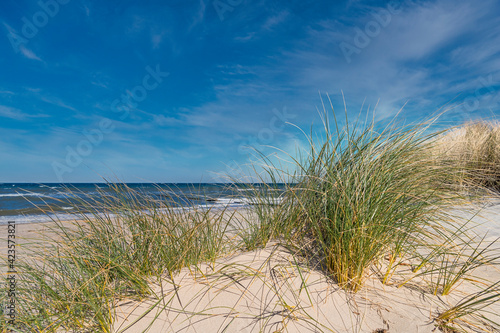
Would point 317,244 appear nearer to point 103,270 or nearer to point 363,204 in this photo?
point 363,204

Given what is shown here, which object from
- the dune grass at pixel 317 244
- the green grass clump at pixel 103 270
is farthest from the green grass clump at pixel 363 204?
the green grass clump at pixel 103 270

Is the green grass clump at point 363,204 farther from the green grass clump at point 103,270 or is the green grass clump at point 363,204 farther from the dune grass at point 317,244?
the green grass clump at point 103,270

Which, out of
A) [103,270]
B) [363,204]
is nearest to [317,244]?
[363,204]

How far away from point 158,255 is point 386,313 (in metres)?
1.58

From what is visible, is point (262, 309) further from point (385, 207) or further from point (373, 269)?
point (385, 207)

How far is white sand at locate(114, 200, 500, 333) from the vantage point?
1.63m

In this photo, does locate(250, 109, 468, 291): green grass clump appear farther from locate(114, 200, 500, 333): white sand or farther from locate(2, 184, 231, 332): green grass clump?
locate(2, 184, 231, 332): green grass clump

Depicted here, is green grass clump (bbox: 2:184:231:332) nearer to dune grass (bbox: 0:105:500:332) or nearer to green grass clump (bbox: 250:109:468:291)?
dune grass (bbox: 0:105:500:332)

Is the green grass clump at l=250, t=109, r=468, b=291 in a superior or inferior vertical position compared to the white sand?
superior

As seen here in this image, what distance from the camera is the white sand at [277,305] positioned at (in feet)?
5.36

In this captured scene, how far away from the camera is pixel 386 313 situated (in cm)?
171

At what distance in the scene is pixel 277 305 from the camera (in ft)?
5.71

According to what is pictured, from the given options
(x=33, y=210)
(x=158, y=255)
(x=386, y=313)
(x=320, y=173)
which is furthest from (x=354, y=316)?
(x=33, y=210)

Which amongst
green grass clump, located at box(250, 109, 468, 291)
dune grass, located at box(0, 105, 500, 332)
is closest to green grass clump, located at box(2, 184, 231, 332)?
A: dune grass, located at box(0, 105, 500, 332)
